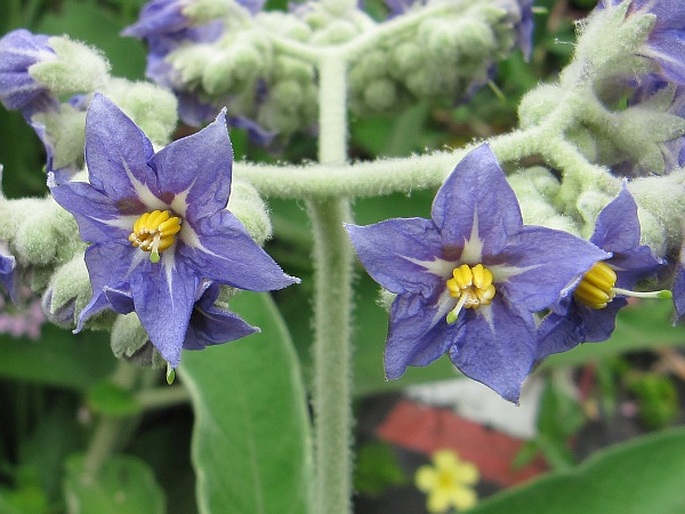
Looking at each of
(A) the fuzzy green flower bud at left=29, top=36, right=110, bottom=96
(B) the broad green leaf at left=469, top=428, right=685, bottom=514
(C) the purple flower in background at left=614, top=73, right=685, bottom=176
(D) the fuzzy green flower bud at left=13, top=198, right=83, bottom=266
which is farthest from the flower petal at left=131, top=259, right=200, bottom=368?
(B) the broad green leaf at left=469, top=428, right=685, bottom=514

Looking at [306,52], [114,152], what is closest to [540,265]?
[114,152]

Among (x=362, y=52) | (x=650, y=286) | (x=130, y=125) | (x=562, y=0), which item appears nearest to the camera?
(x=130, y=125)

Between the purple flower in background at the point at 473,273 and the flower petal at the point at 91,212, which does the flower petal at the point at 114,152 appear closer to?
the flower petal at the point at 91,212

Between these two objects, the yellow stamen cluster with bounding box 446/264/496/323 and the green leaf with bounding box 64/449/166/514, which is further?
the green leaf with bounding box 64/449/166/514

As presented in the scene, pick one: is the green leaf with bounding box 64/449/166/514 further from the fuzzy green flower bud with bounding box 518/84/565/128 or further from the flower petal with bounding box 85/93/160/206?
the fuzzy green flower bud with bounding box 518/84/565/128

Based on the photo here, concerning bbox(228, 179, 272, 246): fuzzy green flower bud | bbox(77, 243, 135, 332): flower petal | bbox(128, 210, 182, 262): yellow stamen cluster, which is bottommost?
bbox(77, 243, 135, 332): flower petal

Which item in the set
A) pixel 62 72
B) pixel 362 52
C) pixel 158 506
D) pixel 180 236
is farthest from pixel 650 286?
pixel 158 506

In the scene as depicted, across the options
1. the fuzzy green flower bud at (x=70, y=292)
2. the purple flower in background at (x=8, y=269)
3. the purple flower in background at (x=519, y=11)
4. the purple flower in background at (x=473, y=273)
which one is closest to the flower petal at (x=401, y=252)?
the purple flower in background at (x=473, y=273)

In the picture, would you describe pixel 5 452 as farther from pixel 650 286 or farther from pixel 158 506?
pixel 650 286
